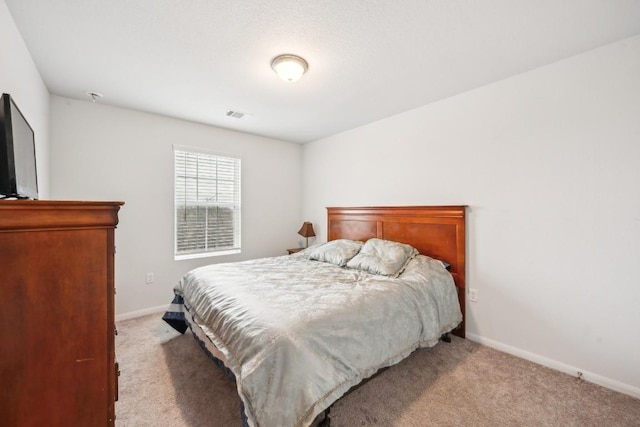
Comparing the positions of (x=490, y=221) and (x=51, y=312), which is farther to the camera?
(x=490, y=221)

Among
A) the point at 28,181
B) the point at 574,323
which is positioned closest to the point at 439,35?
the point at 574,323

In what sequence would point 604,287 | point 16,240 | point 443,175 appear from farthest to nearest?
point 443,175, point 604,287, point 16,240

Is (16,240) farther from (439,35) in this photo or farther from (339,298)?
(439,35)

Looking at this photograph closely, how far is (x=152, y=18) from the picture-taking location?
1.68m

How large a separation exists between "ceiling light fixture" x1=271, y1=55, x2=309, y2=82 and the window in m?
2.05

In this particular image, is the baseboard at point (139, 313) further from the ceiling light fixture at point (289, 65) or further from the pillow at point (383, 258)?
the ceiling light fixture at point (289, 65)

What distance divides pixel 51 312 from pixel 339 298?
141 cm

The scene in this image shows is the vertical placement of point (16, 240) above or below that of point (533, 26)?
below

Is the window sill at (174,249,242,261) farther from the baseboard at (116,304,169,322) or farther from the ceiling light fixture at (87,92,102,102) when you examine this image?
the ceiling light fixture at (87,92,102,102)

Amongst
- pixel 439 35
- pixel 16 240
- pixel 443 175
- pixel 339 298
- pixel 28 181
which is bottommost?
pixel 339 298

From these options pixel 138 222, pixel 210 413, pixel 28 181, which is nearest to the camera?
pixel 28 181

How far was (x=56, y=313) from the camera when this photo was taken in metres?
0.85

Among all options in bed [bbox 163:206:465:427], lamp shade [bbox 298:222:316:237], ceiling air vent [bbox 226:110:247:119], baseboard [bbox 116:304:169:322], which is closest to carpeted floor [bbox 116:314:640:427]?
bed [bbox 163:206:465:427]

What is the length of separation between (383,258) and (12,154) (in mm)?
2627
